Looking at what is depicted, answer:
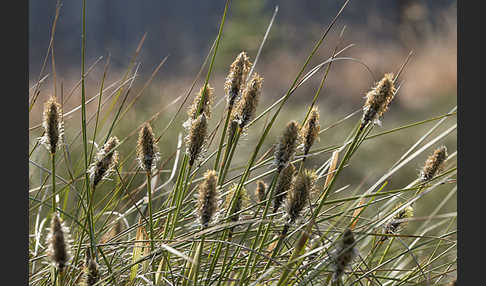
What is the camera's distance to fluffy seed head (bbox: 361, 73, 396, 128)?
2.18 feet

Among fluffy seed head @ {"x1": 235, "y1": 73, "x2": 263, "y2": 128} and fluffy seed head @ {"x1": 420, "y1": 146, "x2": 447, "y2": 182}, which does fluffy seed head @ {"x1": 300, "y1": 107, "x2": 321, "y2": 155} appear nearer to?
fluffy seed head @ {"x1": 235, "y1": 73, "x2": 263, "y2": 128}

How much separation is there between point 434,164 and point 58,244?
56 cm

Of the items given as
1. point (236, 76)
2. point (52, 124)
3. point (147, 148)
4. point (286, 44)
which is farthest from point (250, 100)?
point (286, 44)

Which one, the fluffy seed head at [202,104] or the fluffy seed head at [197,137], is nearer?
the fluffy seed head at [197,137]

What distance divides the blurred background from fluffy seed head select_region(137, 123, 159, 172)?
2599mm

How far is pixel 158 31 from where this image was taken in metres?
5.77

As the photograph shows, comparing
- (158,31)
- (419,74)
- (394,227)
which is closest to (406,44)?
(419,74)

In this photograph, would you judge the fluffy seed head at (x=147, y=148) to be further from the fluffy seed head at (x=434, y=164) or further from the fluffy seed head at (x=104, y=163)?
the fluffy seed head at (x=434, y=164)

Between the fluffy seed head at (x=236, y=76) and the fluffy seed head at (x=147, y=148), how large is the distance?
0.13m

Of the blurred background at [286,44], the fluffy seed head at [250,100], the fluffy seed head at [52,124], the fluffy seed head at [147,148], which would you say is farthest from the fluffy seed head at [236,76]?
the blurred background at [286,44]

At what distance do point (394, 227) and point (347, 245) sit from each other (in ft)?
0.94

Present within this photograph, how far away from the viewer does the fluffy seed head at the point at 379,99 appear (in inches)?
26.2

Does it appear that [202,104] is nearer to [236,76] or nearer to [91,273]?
[236,76]
